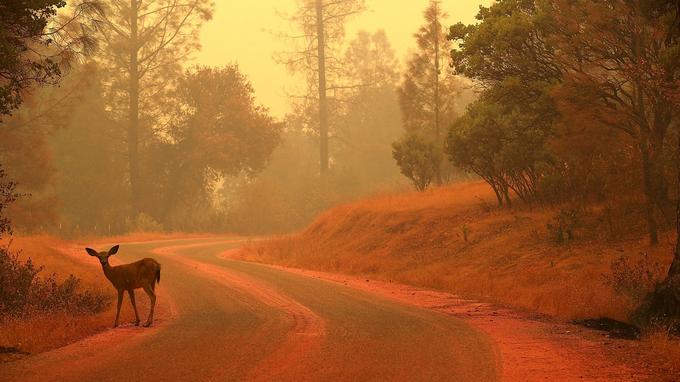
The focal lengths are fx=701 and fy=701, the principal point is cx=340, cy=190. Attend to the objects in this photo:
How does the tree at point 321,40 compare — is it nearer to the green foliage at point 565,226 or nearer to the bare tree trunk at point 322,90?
the bare tree trunk at point 322,90

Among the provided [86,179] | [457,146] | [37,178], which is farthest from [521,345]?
[86,179]

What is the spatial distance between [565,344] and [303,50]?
52773 millimetres

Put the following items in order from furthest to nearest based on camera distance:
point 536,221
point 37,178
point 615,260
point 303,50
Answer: point 303,50, point 37,178, point 536,221, point 615,260

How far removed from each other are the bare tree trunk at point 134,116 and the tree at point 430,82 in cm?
2113

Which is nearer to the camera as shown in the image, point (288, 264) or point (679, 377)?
point (679, 377)

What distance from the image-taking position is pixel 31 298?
13.9 m

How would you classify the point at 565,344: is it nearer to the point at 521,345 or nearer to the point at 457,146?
the point at 521,345

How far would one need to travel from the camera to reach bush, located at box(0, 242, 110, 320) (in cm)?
1305

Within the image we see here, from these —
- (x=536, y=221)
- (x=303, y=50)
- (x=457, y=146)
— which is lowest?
(x=536, y=221)

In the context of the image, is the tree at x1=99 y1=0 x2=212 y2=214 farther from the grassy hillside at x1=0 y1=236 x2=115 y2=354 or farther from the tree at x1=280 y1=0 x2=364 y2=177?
the grassy hillside at x1=0 y1=236 x2=115 y2=354

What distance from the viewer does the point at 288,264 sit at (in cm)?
2780

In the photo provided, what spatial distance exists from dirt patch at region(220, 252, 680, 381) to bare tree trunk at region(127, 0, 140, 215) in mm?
42063

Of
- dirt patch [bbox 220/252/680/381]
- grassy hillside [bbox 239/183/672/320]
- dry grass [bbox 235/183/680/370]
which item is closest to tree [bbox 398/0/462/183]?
dry grass [bbox 235/183/680/370]

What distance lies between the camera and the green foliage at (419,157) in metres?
37.8
